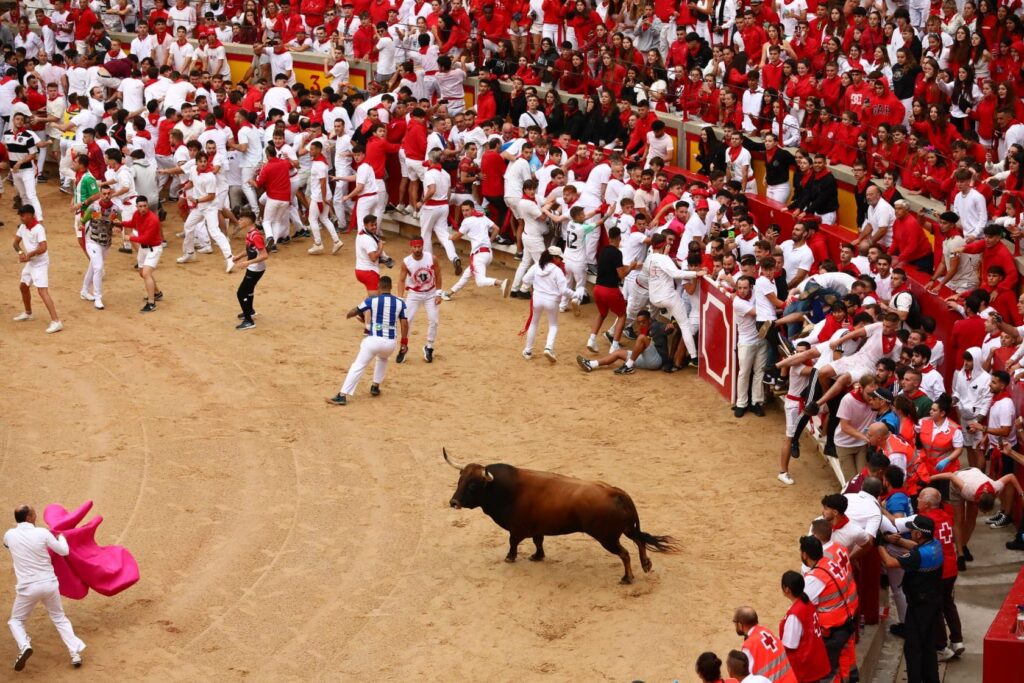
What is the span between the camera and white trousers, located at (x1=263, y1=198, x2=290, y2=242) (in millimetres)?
22688

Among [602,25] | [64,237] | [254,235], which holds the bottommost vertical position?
[64,237]

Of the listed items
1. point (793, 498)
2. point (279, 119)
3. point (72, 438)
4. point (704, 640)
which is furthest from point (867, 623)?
point (279, 119)

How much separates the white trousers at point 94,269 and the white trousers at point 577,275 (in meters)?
6.57

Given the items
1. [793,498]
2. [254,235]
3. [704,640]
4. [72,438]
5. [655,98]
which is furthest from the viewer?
[655,98]

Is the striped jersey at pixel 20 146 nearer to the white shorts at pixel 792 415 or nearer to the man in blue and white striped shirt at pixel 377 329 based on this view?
the man in blue and white striped shirt at pixel 377 329

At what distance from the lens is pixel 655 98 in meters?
23.3

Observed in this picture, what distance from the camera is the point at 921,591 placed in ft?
38.0

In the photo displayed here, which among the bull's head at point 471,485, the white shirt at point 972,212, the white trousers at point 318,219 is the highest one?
the white shirt at point 972,212

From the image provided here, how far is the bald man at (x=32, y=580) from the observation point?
11836mm

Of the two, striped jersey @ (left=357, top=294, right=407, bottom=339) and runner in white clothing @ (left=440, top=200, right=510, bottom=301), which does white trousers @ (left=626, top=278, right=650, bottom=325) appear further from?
striped jersey @ (left=357, top=294, right=407, bottom=339)

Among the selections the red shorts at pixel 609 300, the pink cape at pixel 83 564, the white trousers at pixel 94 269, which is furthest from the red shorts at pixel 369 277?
the pink cape at pixel 83 564

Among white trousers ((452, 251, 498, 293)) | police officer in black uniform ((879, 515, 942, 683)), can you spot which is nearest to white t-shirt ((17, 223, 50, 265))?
white trousers ((452, 251, 498, 293))

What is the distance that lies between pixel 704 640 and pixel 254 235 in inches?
364

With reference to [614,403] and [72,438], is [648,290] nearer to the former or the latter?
[614,403]
